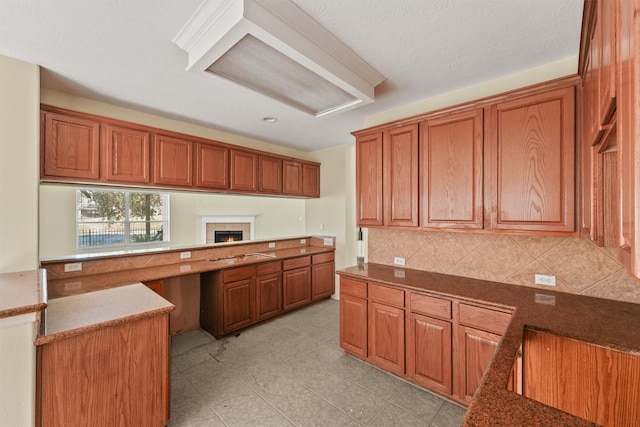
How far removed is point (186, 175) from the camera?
310cm

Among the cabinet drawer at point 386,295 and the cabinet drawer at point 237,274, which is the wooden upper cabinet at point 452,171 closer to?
the cabinet drawer at point 386,295

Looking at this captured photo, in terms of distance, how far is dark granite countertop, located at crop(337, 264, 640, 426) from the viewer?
0.85 m

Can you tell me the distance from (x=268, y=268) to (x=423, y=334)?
215cm

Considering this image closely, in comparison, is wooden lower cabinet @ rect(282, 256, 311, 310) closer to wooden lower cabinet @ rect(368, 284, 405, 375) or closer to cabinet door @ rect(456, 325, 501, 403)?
wooden lower cabinet @ rect(368, 284, 405, 375)

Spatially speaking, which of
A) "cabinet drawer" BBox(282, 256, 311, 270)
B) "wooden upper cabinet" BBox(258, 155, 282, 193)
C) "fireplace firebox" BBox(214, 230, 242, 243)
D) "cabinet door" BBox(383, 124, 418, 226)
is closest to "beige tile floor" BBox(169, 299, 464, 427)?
"cabinet drawer" BBox(282, 256, 311, 270)

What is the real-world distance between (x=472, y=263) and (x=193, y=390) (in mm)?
2650

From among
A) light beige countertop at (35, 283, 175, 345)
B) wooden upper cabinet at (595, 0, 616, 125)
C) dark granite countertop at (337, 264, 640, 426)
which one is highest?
wooden upper cabinet at (595, 0, 616, 125)

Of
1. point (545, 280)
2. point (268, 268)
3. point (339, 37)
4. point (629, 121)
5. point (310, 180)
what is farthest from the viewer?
point (310, 180)

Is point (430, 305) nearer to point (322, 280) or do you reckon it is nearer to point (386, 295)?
point (386, 295)

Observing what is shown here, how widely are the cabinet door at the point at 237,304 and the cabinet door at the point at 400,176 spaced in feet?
6.42

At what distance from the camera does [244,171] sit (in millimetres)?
3682

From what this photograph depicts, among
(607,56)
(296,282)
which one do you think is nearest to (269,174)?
(296,282)

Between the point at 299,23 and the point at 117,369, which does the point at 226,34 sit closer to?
the point at 299,23

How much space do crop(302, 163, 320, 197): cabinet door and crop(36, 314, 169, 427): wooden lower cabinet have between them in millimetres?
3075
